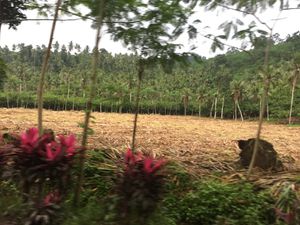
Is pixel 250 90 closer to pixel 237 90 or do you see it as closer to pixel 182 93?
pixel 237 90

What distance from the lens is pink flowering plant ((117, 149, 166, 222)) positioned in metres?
4.31

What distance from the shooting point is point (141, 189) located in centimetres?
432

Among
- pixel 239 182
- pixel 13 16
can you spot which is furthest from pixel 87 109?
pixel 13 16

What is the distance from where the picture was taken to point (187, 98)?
77.5 m

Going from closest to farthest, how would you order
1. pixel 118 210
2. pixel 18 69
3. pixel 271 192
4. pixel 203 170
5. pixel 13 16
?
1. pixel 118 210
2. pixel 271 192
3. pixel 203 170
4. pixel 13 16
5. pixel 18 69

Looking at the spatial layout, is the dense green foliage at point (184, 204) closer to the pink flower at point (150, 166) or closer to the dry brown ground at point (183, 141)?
the pink flower at point (150, 166)

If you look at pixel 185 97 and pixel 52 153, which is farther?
pixel 185 97

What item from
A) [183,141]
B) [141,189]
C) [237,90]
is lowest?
[183,141]

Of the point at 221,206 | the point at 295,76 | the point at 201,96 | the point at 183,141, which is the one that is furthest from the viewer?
the point at 201,96

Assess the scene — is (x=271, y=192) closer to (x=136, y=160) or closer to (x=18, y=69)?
(x=136, y=160)

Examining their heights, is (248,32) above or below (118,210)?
above

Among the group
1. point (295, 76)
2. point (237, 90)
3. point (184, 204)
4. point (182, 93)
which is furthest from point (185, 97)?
point (184, 204)

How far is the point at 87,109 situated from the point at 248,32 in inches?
102

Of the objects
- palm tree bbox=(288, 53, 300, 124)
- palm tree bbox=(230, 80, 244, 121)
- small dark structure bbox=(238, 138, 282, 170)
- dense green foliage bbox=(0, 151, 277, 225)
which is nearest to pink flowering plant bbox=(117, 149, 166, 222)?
dense green foliage bbox=(0, 151, 277, 225)
